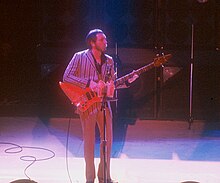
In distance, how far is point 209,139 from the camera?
9.12 metres

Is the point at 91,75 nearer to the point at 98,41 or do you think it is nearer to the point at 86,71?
the point at 86,71

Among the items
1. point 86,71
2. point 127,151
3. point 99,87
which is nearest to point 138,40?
point 127,151

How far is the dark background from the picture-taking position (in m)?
10.2

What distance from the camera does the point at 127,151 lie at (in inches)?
327

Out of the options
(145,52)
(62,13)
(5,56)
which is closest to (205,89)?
(145,52)

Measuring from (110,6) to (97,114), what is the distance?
4.46m

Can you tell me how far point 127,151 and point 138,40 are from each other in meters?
2.90

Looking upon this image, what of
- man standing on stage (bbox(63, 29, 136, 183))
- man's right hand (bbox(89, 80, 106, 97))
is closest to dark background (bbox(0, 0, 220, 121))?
man standing on stage (bbox(63, 29, 136, 183))

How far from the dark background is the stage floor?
388 mm

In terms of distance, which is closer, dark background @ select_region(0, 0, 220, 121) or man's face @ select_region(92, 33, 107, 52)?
man's face @ select_region(92, 33, 107, 52)

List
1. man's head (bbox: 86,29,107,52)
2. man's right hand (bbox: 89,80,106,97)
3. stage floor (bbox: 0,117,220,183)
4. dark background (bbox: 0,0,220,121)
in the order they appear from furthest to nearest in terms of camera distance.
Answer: dark background (bbox: 0,0,220,121) < stage floor (bbox: 0,117,220,183) < man's head (bbox: 86,29,107,52) < man's right hand (bbox: 89,80,106,97)

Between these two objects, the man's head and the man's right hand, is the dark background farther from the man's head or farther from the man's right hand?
the man's right hand

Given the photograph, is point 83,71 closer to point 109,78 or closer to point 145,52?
point 109,78

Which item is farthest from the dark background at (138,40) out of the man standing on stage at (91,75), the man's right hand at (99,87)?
the man's right hand at (99,87)
